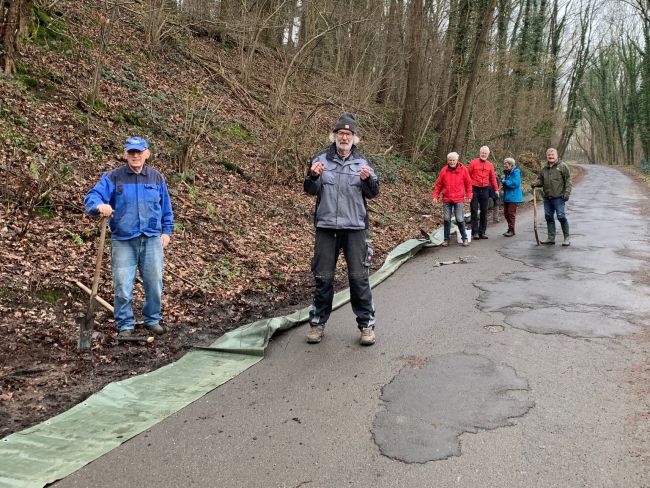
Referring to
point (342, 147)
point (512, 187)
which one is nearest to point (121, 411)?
point (342, 147)

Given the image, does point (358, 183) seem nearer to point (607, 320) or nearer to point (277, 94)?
point (607, 320)

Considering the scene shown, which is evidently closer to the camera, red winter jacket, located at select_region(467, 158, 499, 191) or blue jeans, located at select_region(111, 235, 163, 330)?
blue jeans, located at select_region(111, 235, 163, 330)

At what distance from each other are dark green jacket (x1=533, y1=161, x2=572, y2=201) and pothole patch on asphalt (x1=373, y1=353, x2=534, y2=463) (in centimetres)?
697

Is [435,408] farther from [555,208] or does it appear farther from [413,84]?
[413,84]

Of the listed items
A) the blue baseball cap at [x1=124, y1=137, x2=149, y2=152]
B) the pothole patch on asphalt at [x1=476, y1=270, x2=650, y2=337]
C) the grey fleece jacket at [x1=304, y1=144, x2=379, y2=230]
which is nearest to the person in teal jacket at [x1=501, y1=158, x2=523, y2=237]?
the pothole patch on asphalt at [x1=476, y1=270, x2=650, y2=337]

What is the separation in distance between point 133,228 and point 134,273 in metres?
0.49

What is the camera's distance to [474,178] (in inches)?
469

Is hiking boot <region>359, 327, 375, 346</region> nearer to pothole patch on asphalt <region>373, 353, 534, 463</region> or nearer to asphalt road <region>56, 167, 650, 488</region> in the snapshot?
asphalt road <region>56, 167, 650, 488</region>

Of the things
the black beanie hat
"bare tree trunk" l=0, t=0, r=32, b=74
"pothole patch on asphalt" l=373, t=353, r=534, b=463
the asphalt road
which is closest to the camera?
the asphalt road

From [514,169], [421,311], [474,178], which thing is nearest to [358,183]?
[421,311]

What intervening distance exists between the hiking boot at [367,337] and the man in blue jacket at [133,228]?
2.14 m

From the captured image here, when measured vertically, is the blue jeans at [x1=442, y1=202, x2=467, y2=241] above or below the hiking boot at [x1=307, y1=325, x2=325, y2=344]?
above

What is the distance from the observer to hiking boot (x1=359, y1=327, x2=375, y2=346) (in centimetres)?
536

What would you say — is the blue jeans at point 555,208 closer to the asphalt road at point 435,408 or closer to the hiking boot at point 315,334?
the asphalt road at point 435,408
